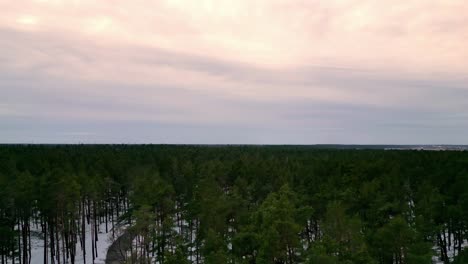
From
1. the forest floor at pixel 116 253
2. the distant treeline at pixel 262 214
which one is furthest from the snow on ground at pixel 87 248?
the distant treeline at pixel 262 214

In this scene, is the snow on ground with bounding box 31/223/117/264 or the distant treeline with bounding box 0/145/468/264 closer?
the distant treeline with bounding box 0/145/468/264

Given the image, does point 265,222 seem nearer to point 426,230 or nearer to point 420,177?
point 426,230

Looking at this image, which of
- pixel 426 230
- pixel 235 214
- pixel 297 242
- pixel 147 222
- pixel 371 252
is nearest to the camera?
pixel 297 242

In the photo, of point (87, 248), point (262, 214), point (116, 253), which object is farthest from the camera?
point (87, 248)

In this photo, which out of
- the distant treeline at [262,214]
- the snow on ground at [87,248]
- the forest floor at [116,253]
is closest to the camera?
the distant treeline at [262,214]

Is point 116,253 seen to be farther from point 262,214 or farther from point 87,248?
point 262,214

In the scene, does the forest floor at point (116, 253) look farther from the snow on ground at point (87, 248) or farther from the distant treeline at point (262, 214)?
the distant treeline at point (262, 214)

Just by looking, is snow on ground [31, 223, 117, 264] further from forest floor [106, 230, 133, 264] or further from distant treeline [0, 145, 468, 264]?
distant treeline [0, 145, 468, 264]

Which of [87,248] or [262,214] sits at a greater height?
[262,214]

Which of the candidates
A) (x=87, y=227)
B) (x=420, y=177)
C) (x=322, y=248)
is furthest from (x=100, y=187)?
(x=420, y=177)

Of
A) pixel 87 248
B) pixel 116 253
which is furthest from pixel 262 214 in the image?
pixel 87 248

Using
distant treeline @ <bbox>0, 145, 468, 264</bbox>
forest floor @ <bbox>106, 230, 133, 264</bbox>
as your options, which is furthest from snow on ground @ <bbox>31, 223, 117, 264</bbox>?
distant treeline @ <bbox>0, 145, 468, 264</bbox>
